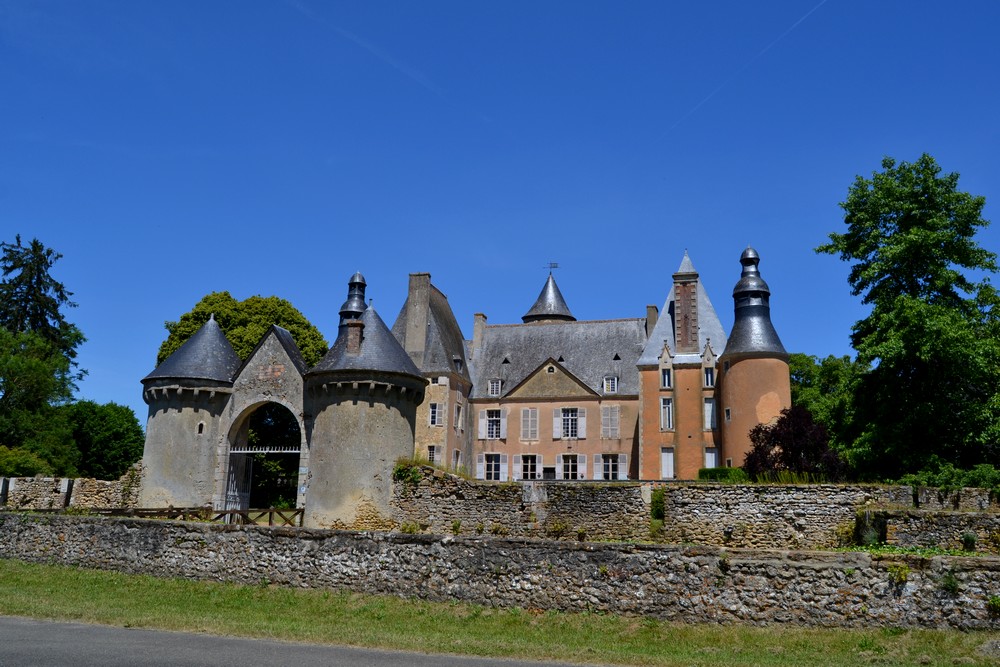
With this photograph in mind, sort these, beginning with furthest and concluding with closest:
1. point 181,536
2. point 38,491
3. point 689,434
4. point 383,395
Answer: point 689,434
point 38,491
point 383,395
point 181,536

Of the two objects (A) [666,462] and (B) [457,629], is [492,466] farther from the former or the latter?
(B) [457,629]

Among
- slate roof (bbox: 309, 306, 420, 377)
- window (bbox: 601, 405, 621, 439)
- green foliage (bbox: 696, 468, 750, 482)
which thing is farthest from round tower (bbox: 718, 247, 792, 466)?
slate roof (bbox: 309, 306, 420, 377)

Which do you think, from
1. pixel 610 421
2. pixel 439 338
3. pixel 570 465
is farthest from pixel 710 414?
pixel 439 338

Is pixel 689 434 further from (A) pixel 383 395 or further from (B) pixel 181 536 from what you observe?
(B) pixel 181 536

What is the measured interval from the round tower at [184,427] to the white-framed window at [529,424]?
68.4 ft

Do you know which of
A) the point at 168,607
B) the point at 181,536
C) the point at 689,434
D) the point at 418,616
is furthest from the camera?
the point at 689,434

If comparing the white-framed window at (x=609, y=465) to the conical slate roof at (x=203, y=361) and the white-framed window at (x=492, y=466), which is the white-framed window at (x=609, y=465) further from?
the conical slate roof at (x=203, y=361)

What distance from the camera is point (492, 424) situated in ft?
146

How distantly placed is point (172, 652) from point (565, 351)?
37.3m

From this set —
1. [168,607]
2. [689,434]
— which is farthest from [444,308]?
[168,607]

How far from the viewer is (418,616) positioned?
1219cm

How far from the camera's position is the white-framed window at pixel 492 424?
1741 inches

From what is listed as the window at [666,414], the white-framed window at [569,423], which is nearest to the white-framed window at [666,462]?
the window at [666,414]

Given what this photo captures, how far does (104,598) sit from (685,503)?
38.0 ft
